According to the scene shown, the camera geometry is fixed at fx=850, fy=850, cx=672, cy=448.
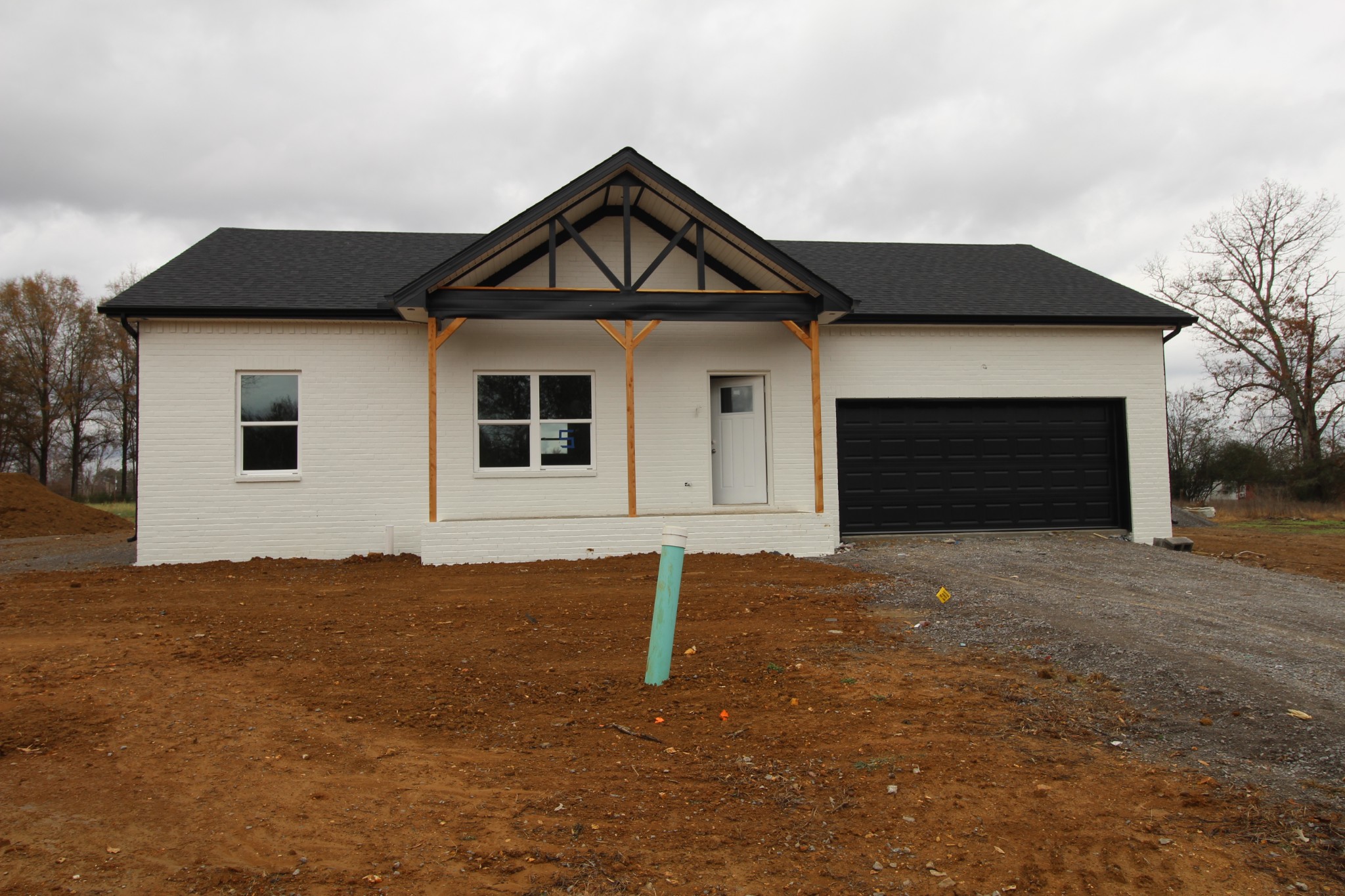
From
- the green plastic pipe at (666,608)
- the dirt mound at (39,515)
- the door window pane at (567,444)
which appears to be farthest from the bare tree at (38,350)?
the green plastic pipe at (666,608)

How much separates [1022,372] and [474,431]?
8.66 m

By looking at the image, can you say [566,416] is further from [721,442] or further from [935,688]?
[935,688]

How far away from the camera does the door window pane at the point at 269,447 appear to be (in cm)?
1232

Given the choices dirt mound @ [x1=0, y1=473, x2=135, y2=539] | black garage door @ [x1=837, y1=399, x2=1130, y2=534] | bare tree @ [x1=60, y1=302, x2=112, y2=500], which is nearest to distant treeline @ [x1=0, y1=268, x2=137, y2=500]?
bare tree @ [x1=60, y1=302, x2=112, y2=500]

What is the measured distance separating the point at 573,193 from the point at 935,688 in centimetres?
829

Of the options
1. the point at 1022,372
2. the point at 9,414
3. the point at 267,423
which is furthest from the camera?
the point at 9,414

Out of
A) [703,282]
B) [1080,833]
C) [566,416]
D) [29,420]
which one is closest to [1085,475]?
[703,282]

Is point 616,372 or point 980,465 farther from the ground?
point 616,372

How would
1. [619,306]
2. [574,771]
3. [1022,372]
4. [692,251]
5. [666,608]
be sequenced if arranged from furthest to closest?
[1022,372]
[692,251]
[619,306]
[666,608]
[574,771]

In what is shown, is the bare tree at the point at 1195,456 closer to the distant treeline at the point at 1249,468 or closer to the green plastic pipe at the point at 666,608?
the distant treeline at the point at 1249,468

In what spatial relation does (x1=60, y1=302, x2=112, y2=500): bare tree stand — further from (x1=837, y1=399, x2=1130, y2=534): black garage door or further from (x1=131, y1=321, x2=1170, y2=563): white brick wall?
(x1=837, y1=399, x2=1130, y2=534): black garage door

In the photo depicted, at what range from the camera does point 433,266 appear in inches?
543

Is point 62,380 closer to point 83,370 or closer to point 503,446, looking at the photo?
point 83,370

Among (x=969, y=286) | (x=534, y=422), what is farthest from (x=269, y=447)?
(x=969, y=286)
